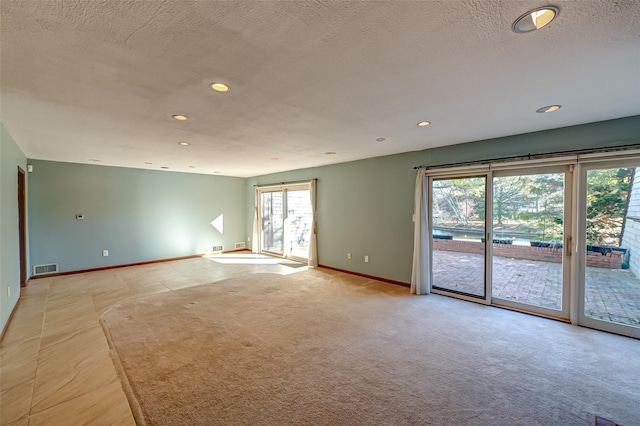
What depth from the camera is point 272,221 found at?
8.06 meters

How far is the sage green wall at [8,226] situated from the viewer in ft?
9.95

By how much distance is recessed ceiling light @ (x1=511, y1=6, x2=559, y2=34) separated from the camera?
1343mm

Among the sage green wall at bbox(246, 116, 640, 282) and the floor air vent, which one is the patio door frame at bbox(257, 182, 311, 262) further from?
the floor air vent

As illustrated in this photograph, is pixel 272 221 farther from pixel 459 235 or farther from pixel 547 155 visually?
pixel 547 155

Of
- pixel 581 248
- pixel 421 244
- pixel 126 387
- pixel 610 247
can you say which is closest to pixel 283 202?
pixel 421 244

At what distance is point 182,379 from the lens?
2.22 m

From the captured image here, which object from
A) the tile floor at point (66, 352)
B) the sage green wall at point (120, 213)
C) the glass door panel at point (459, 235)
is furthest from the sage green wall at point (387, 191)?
the sage green wall at point (120, 213)

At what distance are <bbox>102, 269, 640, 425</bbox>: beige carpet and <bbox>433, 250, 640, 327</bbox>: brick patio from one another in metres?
0.30

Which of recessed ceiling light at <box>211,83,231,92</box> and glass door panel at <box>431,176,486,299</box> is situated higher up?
recessed ceiling light at <box>211,83,231,92</box>

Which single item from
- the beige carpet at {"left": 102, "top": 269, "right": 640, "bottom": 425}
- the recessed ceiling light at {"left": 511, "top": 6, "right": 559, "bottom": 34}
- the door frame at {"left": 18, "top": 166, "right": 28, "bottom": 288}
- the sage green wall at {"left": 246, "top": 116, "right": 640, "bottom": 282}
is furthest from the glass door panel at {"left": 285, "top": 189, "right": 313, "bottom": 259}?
the recessed ceiling light at {"left": 511, "top": 6, "right": 559, "bottom": 34}

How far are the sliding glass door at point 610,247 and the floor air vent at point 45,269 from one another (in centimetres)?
923

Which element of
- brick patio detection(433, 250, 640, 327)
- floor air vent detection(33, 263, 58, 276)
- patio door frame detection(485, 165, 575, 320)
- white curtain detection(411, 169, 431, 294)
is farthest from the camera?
floor air vent detection(33, 263, 58, 276)

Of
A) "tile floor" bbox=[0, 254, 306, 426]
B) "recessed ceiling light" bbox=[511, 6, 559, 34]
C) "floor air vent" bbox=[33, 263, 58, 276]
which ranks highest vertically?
"recessed ceiling light" bbox=[511, 6, 559, 34]

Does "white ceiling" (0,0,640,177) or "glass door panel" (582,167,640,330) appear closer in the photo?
"white ceiling" (0,0,640,177)
